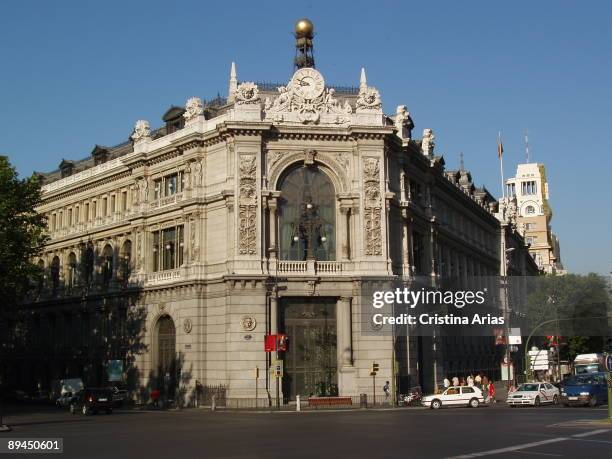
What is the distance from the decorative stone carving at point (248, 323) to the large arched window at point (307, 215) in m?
4.90

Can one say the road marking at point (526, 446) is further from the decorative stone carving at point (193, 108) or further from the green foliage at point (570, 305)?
the green foliage at point (570, 305)

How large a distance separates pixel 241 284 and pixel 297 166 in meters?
9.26

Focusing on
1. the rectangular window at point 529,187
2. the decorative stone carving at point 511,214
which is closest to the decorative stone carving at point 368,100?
the decorative stone carving at point 511,214

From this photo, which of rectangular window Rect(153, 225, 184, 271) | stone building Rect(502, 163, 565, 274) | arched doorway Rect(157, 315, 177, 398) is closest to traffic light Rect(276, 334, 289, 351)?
arched doorway Rect(157, 315, 177, 398)

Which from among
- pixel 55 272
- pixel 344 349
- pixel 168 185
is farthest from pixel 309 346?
pixel 55 272

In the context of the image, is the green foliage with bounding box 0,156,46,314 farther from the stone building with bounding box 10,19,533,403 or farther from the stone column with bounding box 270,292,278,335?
the stone column with bounding box 270,292,278,335

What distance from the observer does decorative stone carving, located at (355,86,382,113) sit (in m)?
54.6

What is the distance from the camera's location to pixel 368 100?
54.8m

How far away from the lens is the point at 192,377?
53.8 meters

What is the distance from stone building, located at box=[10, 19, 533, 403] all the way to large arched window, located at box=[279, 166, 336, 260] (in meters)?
0.08

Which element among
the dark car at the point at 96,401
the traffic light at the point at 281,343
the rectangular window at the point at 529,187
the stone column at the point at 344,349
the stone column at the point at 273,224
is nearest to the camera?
the dark car at the point at 96,401

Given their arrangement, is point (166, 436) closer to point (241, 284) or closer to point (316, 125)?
point (241, 284)

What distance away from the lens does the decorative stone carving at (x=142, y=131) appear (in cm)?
6294

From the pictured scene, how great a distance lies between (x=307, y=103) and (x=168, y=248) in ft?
50.7
